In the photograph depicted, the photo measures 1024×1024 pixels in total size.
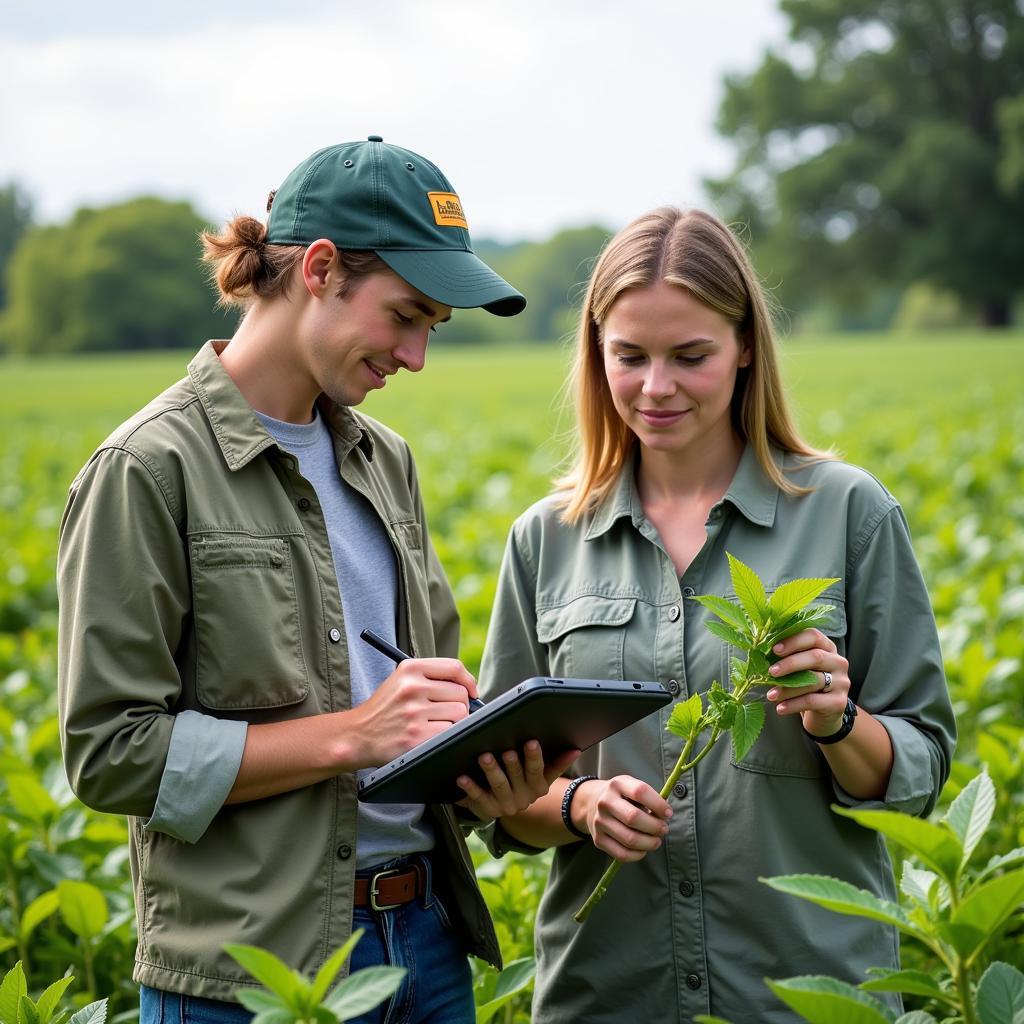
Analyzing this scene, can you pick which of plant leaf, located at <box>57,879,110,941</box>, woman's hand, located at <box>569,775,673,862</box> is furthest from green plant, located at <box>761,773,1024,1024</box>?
plant leaf, located at <box>57,879,110,941</box>

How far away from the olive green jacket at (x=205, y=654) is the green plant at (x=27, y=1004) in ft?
0.83

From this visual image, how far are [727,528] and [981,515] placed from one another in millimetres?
6064

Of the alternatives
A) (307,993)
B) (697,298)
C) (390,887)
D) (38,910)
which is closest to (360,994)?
(307,993)

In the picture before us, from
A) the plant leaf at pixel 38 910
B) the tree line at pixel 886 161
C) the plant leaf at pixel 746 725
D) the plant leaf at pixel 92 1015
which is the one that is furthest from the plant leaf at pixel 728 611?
the tree line at pixel 886 161

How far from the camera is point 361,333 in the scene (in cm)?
211

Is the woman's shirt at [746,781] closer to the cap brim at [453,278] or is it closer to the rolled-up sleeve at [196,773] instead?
the cap brim at [453,278]

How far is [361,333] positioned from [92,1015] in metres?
1.06

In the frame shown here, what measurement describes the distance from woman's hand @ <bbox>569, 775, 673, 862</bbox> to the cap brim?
0.80 meters

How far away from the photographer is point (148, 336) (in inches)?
2594

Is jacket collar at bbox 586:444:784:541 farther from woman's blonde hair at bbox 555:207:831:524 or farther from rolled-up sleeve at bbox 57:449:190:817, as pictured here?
rolled-up sleeve at bbox 57:449:190:817

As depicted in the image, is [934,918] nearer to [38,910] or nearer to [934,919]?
[934,919]

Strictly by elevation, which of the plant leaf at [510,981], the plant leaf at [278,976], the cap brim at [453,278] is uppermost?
the cap brim at [453,278]

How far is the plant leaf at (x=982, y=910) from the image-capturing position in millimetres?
1313

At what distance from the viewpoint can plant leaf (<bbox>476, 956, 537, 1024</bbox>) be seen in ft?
7.02
